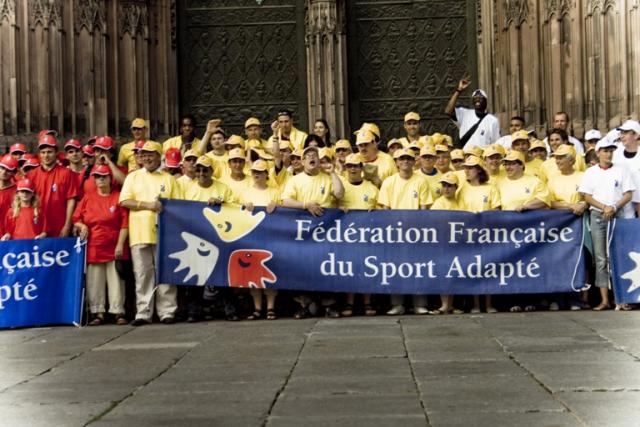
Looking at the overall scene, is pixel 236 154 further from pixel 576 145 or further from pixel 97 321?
pixel 576 145

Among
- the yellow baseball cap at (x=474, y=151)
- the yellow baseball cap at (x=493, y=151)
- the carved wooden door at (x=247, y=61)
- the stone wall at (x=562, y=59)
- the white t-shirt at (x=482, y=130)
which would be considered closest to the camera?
the yellow baseball cap at (x=493, y=151)

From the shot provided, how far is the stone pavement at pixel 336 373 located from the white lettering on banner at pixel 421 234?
1.21 meters

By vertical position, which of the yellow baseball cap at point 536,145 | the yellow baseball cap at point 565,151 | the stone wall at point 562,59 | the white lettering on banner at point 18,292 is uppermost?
the stone wall at point 562,59

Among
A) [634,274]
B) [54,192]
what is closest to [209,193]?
[54,192]

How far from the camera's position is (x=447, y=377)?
30.7 feet

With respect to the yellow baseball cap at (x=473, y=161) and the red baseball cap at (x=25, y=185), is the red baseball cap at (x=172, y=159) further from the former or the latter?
the yellow baseball cap at (x=473, y=161)

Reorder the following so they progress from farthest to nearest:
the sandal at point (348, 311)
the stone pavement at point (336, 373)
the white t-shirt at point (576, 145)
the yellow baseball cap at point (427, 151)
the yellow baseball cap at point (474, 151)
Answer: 1. the white t-shirt at point (576, 145)
2. the yellow baseball cap at point (474, 151)
3. the yellow baseball cap at point (427, 151)
4. the sandal at point (348, 311)
5. the stone pavement at point (336, 373)

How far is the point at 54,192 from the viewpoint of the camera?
15.1 meters

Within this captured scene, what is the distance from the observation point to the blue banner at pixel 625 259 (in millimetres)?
14453

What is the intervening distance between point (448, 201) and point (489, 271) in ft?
3.02

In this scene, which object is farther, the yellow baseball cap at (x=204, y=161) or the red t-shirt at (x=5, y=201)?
the red t-shirt at (x=5, y=201)

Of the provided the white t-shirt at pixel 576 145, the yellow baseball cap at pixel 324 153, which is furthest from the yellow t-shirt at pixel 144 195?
the white t-shirt at pixel 576 145

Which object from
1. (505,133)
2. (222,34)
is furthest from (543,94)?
(222,34)

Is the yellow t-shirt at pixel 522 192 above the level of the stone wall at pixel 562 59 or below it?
below
